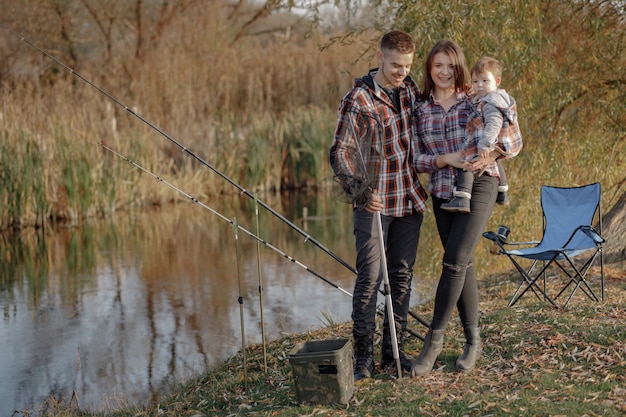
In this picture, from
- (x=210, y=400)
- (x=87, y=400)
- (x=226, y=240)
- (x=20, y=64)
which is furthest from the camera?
(x=20, y=64)

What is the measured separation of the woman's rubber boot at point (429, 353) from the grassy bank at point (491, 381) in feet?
0.19

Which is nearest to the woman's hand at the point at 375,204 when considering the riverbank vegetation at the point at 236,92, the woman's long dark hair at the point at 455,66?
the woman's long dark hair at the point at 455,66

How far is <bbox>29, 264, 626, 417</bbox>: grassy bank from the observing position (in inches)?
151

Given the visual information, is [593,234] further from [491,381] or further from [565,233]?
[491,381]

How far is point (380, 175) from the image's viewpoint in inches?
160

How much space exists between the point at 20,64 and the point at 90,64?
62.5 inches

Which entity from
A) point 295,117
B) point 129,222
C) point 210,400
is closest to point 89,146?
point 129,222

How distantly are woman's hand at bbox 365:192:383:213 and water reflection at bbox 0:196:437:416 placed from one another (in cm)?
86

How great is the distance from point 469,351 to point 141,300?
5021 millimetres

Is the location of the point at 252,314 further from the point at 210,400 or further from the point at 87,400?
the point at 210,400

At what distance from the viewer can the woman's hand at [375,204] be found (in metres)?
3.91

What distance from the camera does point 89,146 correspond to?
523 inches

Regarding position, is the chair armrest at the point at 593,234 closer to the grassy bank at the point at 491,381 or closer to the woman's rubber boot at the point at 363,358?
the grassy bank at the point at 491,381

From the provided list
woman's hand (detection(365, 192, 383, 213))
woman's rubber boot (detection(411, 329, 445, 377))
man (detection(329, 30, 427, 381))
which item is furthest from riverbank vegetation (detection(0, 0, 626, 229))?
woman's rubber boot (detection(411, 329, 445, 377))
